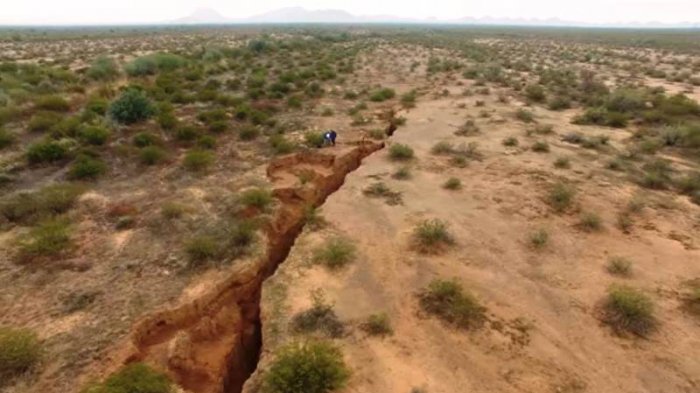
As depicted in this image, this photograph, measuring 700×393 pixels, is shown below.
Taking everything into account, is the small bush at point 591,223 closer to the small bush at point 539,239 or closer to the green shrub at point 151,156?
the small bush at point 539,239

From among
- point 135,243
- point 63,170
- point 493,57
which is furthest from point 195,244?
point 493,57

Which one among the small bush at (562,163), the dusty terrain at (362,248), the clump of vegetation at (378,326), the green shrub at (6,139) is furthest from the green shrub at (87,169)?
the small bush at (562,163)

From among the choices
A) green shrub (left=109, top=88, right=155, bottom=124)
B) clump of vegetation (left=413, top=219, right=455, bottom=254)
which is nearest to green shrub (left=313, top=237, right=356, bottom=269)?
clump of vegetation (left=413, top=219, right=455, bottom=254)

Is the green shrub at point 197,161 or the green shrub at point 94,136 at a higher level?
the green shrub at point 94,136

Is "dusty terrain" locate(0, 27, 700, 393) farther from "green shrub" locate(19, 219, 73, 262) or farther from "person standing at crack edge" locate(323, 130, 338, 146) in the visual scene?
"person standing at crack edge" locate(323, 130, 338, 146)

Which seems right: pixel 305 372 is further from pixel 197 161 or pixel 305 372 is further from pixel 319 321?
pixel 197 161

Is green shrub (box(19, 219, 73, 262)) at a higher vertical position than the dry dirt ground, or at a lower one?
higher
